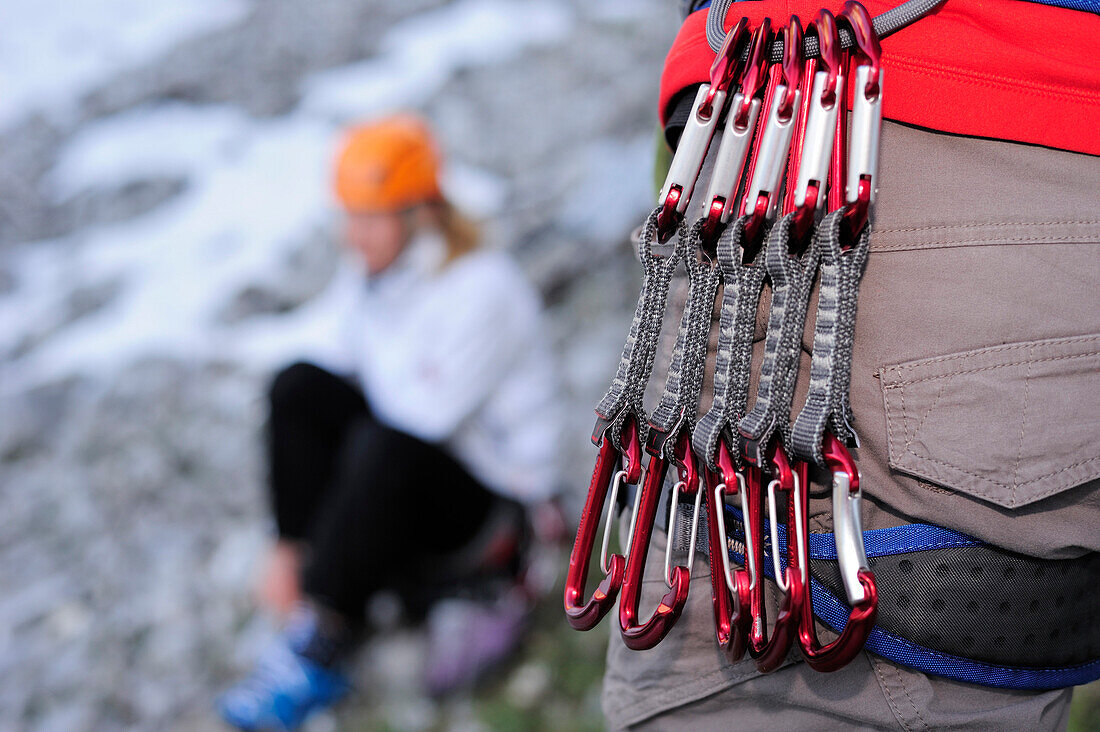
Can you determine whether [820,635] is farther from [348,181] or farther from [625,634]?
[348,181]

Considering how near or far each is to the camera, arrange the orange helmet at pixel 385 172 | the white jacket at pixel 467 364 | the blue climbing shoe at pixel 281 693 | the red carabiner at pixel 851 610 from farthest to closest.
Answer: the orange helmet at pixel 385 172
the white jacket at pixel 467 364
the blue climbing shoe at pixel 281 693
the red carabiner at pixel 851 610

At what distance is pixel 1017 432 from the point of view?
58 centimetres

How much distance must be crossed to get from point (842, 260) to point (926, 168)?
0.33 ft

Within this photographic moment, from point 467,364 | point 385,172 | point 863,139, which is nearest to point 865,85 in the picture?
point 863,139

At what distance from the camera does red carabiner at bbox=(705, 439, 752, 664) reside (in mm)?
592

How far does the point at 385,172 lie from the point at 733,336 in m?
1.73

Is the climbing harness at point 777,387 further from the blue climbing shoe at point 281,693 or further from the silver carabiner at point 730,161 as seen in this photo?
the blue climbing shoe at point 281,693

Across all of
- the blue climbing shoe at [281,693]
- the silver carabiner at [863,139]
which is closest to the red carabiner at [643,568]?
the silver carabiner at [863,139]

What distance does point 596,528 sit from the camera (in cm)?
66

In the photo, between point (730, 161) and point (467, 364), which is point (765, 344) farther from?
point (467, 364)

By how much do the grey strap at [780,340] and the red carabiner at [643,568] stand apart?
0.20 feet

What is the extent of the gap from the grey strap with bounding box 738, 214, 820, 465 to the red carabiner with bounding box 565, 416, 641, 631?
103 millimetres

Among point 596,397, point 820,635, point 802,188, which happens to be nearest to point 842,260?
point 802,188

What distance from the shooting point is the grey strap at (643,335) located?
0.66 meters
